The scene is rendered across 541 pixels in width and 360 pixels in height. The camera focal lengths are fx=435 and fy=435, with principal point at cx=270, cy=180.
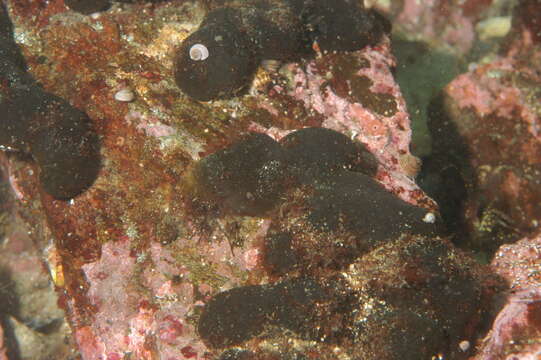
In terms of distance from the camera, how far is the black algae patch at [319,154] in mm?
3618

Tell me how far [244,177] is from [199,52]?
1321 mm

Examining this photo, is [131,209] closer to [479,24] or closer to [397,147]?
[397,147]

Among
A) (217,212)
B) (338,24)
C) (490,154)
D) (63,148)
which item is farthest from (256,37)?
(490,154)

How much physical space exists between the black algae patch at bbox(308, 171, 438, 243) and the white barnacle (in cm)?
164

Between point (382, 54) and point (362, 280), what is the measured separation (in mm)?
2642

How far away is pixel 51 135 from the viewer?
12.6 feet

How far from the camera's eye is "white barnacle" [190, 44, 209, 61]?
4016 millimetres

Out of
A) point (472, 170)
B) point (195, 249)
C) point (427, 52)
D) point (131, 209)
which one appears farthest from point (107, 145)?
point (427, 52)

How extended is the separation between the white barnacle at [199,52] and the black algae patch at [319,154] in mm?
1092

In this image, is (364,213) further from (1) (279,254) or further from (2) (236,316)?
(2) (236,316)

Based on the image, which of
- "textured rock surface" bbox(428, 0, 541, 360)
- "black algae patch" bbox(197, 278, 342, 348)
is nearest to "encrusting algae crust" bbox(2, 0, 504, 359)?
"black algae patch" bbox(197, 278, 342, 348)

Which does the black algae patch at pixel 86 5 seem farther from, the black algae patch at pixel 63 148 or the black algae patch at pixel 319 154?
the black algae patch at pixel 319 154

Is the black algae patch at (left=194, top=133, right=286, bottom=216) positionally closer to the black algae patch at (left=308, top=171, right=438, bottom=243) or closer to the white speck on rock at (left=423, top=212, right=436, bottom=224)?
the black algae patch at (left=308, top=171, right=438, bottom=243)

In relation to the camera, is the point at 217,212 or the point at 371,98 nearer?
the point at 217,212
